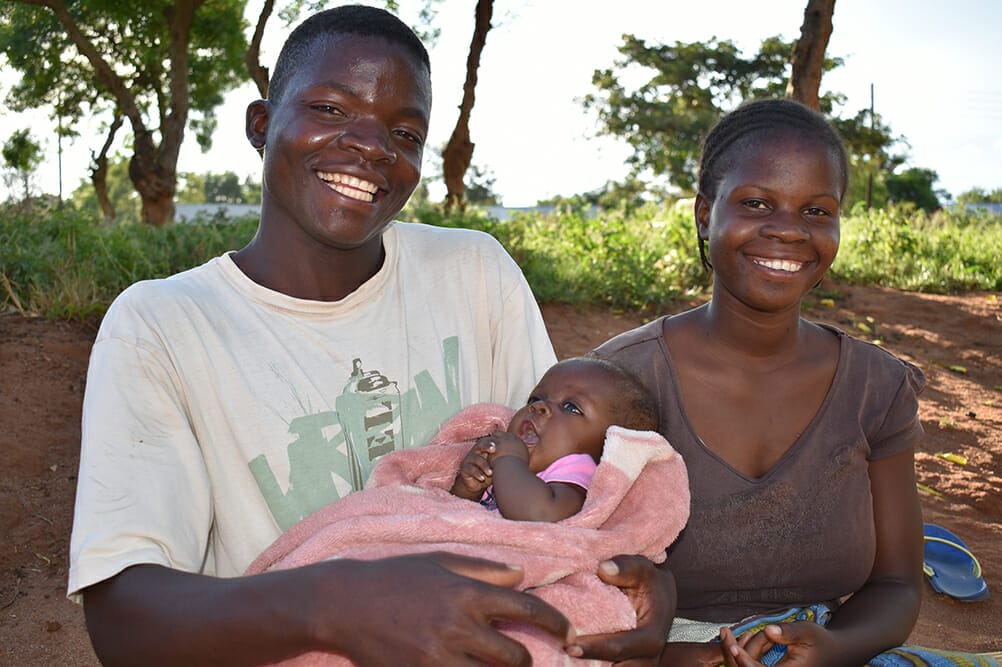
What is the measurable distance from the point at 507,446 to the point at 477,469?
0.26ft

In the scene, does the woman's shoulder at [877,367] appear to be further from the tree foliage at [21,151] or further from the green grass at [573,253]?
the tree foliage at [21,151]

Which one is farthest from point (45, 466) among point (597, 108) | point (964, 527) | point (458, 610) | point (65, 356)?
point (597, 108)

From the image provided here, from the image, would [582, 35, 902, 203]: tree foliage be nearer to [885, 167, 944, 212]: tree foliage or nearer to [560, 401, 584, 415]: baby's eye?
[885, 167, 944, 212]: tree foliage

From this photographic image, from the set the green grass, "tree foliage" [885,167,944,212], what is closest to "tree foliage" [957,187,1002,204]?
"tree foliage" [885,167,944,212]

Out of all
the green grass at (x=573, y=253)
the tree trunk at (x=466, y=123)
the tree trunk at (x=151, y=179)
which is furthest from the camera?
the tree trunk at (x=151, y=179)

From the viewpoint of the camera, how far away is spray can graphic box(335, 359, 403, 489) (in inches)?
79.9

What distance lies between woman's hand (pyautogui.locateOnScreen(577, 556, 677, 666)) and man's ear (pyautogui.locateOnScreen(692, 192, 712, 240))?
98 cm

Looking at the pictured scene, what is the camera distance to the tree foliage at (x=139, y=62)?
1330 cm

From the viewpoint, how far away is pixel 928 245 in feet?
32.6

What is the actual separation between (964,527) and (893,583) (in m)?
2.91

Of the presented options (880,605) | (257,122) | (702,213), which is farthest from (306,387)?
(880,605)

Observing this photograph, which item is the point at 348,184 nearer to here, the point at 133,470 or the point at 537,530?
the point at 133,470

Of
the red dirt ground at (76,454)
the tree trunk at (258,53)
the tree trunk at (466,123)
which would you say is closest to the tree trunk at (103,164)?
the tree trunk at (258,53)

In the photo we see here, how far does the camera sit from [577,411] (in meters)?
2.14
